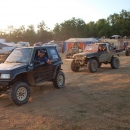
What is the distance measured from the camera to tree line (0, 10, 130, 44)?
73.6 meters

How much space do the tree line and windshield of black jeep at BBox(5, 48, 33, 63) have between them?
64.4 meters

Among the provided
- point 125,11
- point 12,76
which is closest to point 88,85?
point 12,76

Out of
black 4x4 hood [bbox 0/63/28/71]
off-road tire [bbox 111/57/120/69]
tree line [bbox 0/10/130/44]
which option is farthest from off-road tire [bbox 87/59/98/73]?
tree line [bbox 0/10/130/44]

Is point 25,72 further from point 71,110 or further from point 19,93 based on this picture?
point 71,110

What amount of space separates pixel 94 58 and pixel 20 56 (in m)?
7.09

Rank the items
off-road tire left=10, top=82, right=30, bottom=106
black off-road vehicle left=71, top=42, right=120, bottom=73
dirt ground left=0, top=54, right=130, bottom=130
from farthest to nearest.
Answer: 1. black off-road vehicle left=71, top=42, right=120, bottom=73
2. off-road tire left=10, top=82, right=30, bottom=106
3. dirt ground left=0, top=54, right=130, bottom=130

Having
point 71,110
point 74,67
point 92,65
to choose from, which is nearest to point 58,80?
point 71,110

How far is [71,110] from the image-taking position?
20.5 feet

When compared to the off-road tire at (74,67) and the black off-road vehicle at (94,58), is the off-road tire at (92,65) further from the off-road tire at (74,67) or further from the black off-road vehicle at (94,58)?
the off-road tire at (74,67)

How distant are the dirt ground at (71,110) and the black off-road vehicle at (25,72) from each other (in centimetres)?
38

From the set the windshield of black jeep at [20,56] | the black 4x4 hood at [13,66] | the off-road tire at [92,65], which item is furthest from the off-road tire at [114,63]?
the black 4x4 hood at [13,66]

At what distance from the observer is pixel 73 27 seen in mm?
77250

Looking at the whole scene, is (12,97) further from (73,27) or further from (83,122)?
(73,27)

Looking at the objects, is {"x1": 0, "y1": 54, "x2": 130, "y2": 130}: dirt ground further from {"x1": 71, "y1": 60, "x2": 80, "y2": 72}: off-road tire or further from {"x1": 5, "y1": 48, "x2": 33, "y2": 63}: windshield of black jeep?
{"x1": 71, "y1": 60, "x2": 80, "y2": 72}: off-road tire
